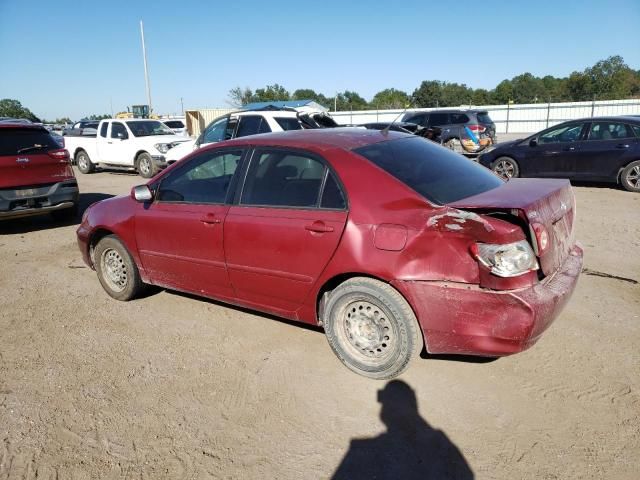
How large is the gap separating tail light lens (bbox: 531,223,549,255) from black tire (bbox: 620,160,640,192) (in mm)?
8581

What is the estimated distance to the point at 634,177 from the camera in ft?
32.6

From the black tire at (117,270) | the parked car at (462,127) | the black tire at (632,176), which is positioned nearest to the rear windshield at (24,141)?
the black tire at (117,270)

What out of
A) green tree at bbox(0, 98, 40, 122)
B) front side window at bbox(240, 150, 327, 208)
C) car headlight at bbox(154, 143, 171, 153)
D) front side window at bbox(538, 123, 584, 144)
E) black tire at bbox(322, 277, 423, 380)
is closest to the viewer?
black tire at bbox(322, 277, 423, 380)

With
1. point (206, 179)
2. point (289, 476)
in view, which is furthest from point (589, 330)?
point (206, 179)

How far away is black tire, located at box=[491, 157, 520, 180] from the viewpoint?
11242 mm

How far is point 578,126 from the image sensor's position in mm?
10656

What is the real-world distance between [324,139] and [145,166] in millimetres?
11936

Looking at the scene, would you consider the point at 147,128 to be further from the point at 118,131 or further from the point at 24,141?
the point at 24,141

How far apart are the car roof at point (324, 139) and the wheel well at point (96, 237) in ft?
5.68

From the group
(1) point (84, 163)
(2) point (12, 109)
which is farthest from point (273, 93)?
(1) point (84, 163)

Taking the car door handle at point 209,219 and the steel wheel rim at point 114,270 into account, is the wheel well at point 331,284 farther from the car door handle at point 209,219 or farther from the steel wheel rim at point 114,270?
the steel wheel rim at point 114,270

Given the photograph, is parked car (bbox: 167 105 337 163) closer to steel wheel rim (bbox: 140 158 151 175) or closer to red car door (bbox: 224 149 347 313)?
steel wheel rim (bbox: 140 158 151 175)


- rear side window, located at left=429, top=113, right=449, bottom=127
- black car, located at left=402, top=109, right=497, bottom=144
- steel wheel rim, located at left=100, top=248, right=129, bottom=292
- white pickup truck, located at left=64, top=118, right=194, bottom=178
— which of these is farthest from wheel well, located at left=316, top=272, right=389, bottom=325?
rear side window, located at left=429, top=113, right=449, bottom=127

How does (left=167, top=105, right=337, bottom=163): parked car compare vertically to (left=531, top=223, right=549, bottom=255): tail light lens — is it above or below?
above
